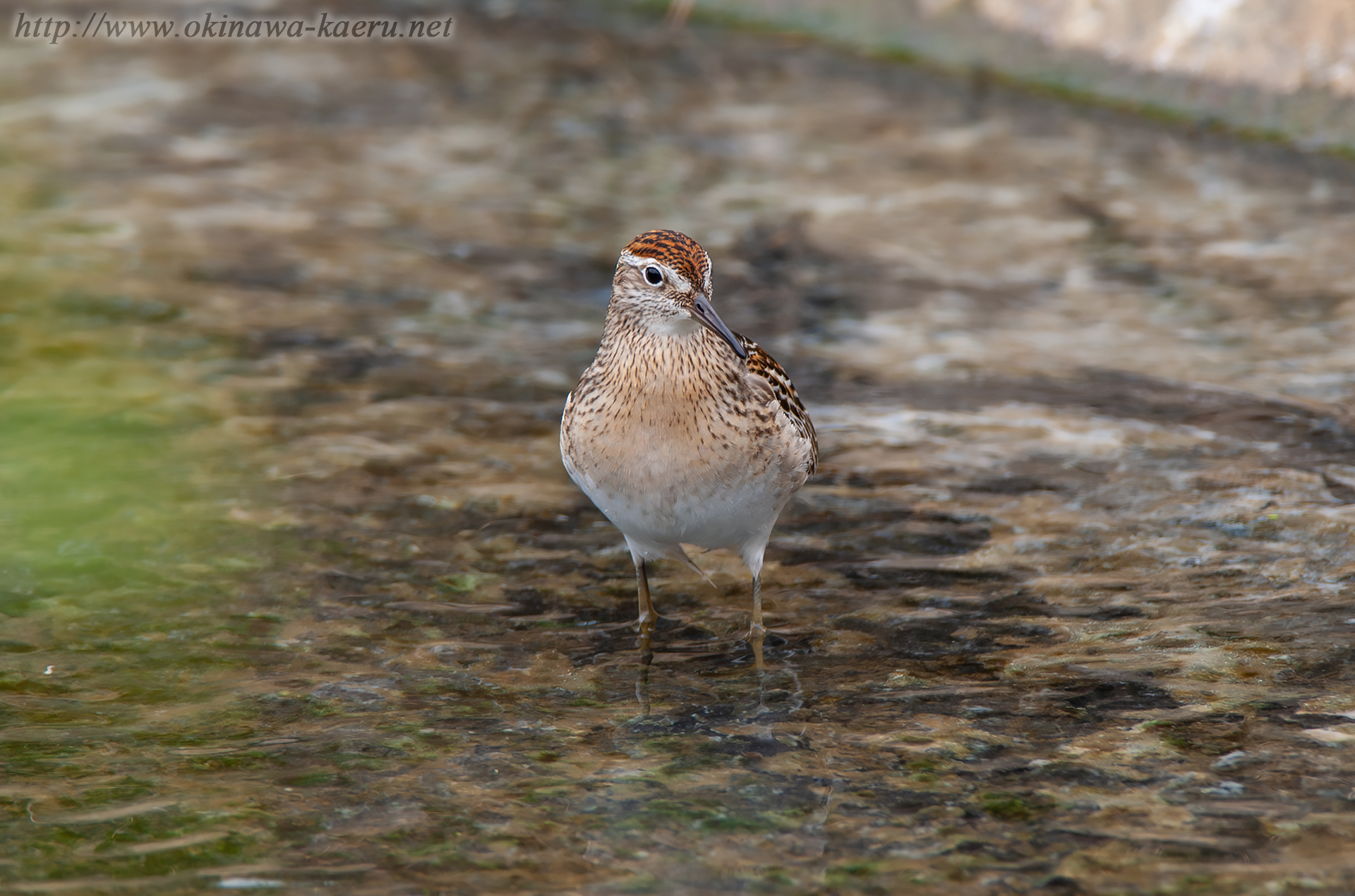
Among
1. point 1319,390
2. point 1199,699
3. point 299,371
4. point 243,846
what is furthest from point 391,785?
point 1319,390

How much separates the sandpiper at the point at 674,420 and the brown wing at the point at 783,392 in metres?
0.11

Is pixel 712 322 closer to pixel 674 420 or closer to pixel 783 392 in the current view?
pixel 674 420

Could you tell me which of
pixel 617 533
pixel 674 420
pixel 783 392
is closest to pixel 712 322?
pixel 674 420

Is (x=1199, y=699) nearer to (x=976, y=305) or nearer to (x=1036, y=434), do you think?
(x=1036, y=434)

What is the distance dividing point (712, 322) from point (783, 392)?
76cm

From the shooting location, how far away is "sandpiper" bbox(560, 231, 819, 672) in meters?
6.05

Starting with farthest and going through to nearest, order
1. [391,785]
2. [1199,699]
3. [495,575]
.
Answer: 1. [495,575]
2. [1199,699]
3. [391,785]

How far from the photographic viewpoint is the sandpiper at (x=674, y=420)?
605 centimetres

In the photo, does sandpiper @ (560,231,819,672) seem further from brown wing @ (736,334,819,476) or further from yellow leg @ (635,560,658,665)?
yellow leg @ (635,560,658,665)

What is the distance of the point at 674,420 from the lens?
604 centimetres

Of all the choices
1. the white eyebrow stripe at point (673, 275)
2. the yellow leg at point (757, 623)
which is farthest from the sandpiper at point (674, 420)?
the yellow leg at point (757, 623)

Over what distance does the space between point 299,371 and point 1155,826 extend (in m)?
6.14

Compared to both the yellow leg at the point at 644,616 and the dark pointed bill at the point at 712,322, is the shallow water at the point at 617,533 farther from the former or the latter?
the dark pointed bill at the point at 712,322

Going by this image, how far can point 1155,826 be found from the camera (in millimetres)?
4945
